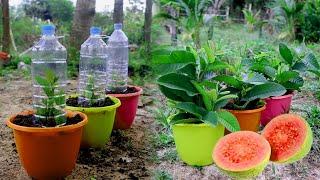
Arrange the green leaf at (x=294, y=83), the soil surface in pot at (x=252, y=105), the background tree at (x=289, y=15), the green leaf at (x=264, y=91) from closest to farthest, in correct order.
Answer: the green leaf at (x=264, y=91), the soil surface in pot at (x=252, y=105), the green leaf at (x=294, y=83), the background tree at (x=289, y=15)

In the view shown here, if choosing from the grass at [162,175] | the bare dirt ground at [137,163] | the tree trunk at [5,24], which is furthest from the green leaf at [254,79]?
the tree trunk at [5,24]

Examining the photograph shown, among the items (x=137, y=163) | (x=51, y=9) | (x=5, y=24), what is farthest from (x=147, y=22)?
(x=51, y=9)

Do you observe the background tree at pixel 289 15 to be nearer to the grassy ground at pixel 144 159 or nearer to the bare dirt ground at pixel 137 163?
the grassy ground at pixel 144 159

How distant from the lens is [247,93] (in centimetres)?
275

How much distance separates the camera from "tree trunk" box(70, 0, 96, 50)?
217 inches

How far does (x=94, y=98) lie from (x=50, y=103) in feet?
1.82

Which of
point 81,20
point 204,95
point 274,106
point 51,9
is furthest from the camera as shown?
point 51,9

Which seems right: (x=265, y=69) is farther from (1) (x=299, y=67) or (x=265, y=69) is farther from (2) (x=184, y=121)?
(2) (x=184, y=121)

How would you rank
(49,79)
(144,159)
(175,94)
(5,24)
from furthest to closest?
(5,24) < (144,159) < (175,94) < (49,79)

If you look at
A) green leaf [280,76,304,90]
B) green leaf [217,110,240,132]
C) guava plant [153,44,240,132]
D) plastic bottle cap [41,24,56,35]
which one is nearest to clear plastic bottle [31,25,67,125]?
plastic bottle cap [41,24,56,35]

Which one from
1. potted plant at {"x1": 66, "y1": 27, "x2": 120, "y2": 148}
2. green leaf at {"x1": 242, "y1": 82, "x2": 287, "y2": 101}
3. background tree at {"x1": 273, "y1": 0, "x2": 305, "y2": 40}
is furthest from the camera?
background tree at {"x1": 273, "y1": 0, "x2": 305, "y2": 40}

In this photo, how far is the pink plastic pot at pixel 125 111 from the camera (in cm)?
334

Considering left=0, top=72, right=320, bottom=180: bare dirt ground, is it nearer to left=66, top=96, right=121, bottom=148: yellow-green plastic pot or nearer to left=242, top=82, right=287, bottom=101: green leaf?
left=66, top=96, right=121, bottom=148: yellow-green plastic pot

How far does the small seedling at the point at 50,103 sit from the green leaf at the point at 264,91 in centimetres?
120
